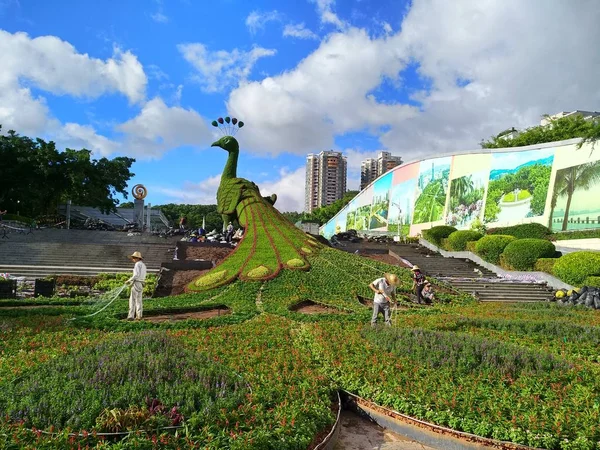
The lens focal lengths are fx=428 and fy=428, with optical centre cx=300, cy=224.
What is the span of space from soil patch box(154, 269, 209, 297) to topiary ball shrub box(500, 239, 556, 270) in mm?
14267

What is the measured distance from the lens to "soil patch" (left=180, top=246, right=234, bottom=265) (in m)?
18.6

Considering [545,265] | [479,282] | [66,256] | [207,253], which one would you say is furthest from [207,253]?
[545,265]

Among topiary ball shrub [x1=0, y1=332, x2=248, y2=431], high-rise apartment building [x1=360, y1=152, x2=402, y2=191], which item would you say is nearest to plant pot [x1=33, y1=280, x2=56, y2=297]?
topiary ball shrub [x1=0, y1=332, x2=248, y2=431]

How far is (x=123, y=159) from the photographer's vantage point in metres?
41.5

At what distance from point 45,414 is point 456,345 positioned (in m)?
5.52

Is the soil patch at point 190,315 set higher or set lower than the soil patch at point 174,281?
higher

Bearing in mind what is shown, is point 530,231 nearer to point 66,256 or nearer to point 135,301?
point 135,301

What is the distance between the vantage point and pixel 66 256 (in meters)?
19.8

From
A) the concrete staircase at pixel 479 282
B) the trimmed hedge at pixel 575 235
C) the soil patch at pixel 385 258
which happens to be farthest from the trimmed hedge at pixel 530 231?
the soil patch at pixel 385 258

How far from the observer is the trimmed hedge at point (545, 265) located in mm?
18344

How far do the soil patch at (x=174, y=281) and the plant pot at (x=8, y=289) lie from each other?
160 inches

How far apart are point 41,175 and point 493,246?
33427mm

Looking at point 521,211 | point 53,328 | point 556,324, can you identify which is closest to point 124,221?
point 521,211

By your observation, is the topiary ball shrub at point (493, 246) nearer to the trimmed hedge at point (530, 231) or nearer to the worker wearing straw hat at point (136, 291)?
the trimmed hedge at point (530, 231)
